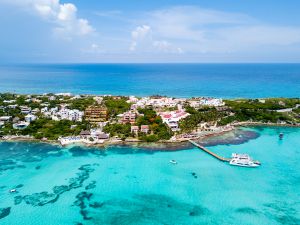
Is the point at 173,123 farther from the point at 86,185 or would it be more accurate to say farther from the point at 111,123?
the point at 86,185

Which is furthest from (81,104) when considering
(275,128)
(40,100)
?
(275,128)

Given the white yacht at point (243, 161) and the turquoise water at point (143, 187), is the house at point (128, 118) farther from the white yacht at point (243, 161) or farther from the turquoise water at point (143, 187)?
the white yacht at point (243, 161)

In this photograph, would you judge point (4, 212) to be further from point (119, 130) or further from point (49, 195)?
point (119, 130)

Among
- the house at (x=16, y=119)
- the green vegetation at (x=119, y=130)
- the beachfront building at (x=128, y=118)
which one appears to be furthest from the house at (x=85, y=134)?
the house at (x=16, y=119)

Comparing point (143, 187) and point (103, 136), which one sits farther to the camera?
point (103, 136)

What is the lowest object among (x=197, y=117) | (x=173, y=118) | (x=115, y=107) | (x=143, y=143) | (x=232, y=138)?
(x=143, y=143)

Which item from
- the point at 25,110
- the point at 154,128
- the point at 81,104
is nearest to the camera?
the point at 154,128

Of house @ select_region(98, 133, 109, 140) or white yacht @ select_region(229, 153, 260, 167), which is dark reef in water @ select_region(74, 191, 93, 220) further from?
white yacht @ select_region(229, 153, 260, 167)

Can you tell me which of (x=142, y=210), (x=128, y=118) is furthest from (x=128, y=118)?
(x=142, y=210)
